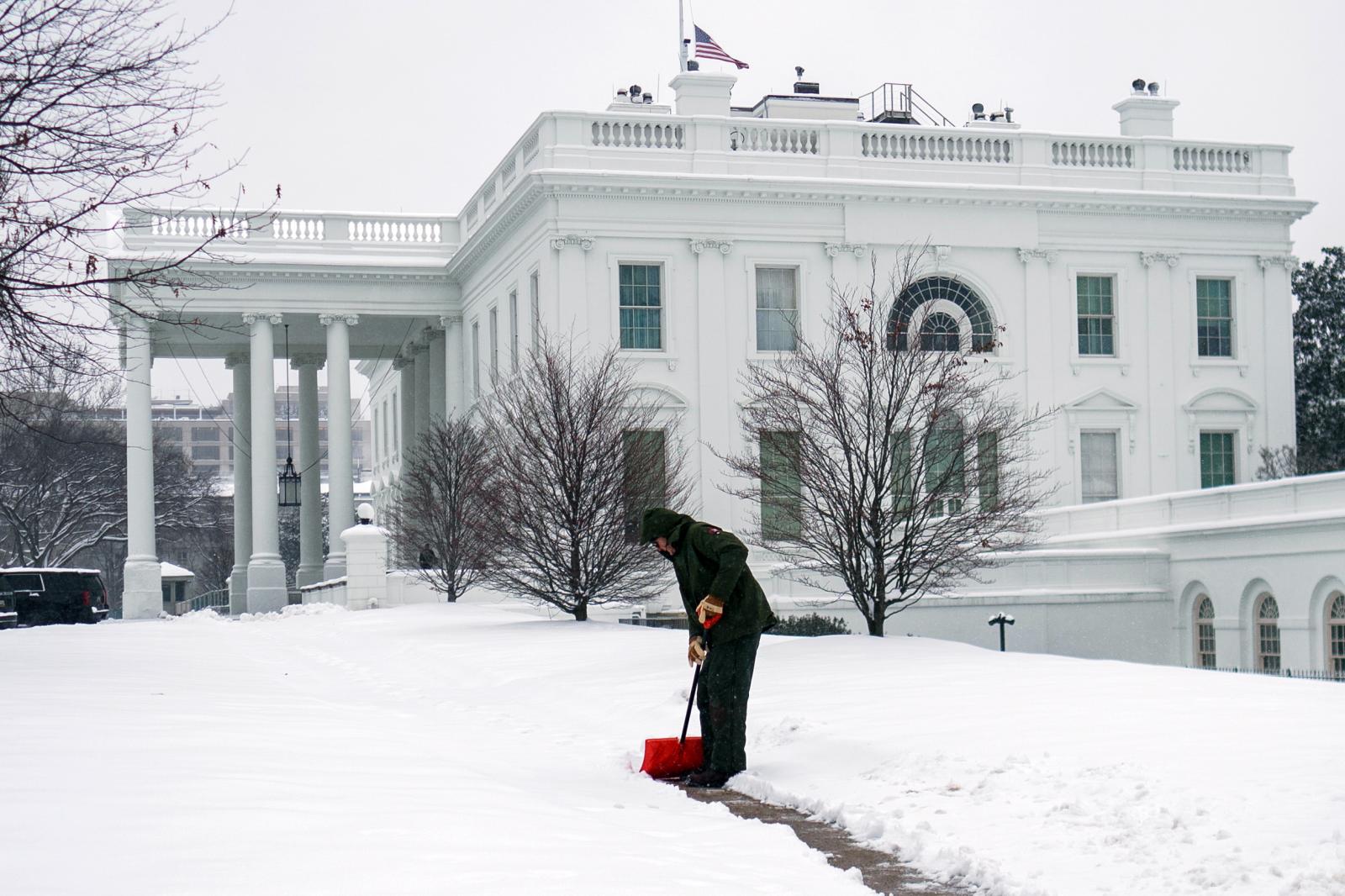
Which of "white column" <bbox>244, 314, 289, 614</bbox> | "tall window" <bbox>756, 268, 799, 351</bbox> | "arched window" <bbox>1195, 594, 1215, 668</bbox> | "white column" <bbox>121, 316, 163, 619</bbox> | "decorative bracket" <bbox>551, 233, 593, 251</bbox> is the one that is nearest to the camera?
"arched window" <bbox>1195, 594, 1215, 668</bbox>

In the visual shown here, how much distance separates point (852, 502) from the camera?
71.3 feet

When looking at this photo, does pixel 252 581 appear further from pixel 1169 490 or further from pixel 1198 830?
pixel 1198 830

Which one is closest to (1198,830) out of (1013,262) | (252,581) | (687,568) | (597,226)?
(687,568)

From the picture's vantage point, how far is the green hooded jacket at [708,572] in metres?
10.5

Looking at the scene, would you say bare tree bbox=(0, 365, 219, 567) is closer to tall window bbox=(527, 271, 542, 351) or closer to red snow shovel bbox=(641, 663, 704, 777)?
tall window bbox=(527, 271, 542, 351)

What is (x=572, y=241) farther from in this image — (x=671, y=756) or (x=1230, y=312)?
(x=671, y=756)

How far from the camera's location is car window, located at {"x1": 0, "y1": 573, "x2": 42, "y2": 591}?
36.4 meters

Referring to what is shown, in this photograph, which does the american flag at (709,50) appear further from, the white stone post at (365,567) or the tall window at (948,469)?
the tall window at (948,469)

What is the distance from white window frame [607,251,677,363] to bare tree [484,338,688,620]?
12332mm

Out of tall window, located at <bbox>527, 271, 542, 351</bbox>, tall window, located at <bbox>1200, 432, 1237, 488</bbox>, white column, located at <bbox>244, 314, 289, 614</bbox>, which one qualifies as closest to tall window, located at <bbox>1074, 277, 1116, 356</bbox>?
tall window, located at <bbox>1200, 432, 1237, 488</bbox>

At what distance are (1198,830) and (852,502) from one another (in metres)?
14.3

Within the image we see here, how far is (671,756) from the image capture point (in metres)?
10.7

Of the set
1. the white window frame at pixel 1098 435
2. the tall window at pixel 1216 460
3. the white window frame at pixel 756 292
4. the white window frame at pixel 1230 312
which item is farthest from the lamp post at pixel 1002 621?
the white window frame at pixel 1230 312

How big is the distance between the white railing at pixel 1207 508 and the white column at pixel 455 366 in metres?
17.4
